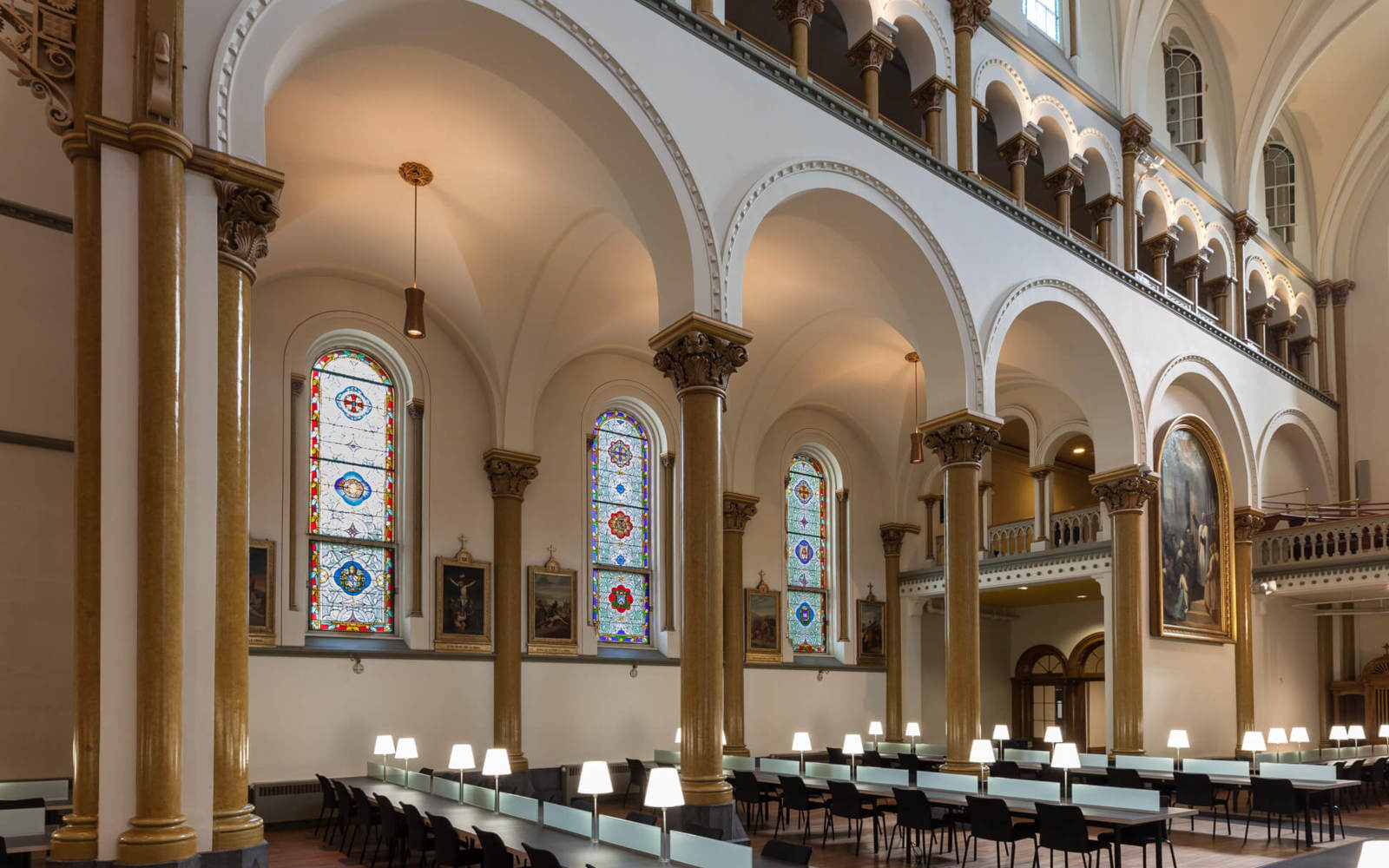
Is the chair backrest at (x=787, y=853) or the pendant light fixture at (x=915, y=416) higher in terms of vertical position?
the pendant light fixture at (x=915, y=416)

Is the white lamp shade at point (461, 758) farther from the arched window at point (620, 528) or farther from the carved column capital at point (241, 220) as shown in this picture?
the arched window at point (620, 528)

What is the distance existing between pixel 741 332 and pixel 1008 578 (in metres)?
11.1

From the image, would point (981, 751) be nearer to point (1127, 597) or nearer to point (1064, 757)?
point (1064, 757)

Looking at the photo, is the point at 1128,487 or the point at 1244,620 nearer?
the point at 1128,487

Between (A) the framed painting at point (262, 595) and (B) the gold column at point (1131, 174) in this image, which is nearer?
(A) the framed painting at point (262, 595)

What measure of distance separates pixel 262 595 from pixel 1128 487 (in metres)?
12.6

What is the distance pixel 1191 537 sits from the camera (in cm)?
1825

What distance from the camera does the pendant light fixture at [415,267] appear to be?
1155cm

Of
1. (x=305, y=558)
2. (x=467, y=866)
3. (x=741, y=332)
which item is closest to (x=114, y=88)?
(x=741, y=332)

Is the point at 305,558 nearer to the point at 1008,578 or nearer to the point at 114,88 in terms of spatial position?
the point at 114,88

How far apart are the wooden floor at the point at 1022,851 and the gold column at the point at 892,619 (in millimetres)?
7639

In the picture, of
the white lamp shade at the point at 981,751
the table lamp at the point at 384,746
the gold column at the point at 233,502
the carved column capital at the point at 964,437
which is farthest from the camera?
the table lamp at the point at 384,746

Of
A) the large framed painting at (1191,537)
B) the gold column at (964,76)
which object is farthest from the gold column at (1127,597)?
the gold column at (964,76)

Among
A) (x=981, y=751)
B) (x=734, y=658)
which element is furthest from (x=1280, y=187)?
(x=981, y=751)
